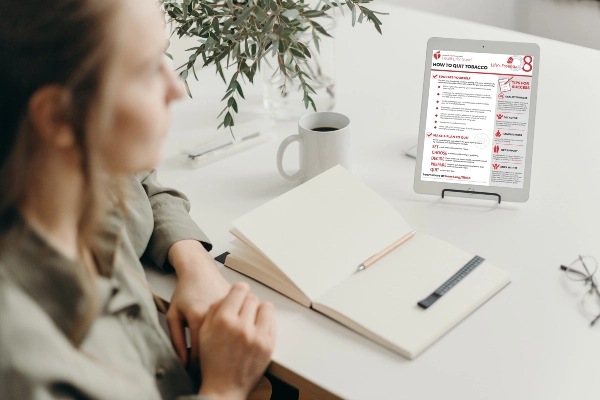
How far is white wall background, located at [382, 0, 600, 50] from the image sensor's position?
315 cm

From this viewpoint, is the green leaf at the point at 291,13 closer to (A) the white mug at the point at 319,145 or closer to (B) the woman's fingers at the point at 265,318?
(A) the white mug at the point at 319,145

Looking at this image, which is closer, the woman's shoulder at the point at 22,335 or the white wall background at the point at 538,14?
the woman's shoulder at the point at 22,335

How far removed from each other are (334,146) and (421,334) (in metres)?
0.45

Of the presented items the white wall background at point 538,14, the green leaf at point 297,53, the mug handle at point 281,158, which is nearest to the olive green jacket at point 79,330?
the mug handle at point 281,158

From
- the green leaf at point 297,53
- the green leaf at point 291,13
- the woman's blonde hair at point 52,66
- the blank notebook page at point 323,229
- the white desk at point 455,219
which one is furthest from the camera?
the green leaf at point 297,53

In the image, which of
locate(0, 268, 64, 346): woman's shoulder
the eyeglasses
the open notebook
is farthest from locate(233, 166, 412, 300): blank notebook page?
locate(0, 268, 64, 346): woman's shoulder

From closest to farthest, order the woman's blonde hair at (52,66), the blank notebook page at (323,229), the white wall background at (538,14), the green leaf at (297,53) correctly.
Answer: the woman's blonde hair at (52,66) < the blank notebook page at (323,229) < the green leaf at (297,53) < the white wall background at (538,14)

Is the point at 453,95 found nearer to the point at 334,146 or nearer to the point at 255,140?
the point at 334,146

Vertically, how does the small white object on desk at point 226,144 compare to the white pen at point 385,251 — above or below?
above

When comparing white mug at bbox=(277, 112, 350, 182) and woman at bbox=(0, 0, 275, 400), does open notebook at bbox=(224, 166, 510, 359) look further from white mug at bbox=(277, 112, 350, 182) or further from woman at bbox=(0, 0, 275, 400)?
woman at bbox=(0, 0, 275, 400)

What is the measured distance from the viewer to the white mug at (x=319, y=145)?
4.05 feet

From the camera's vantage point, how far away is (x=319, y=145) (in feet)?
4.06

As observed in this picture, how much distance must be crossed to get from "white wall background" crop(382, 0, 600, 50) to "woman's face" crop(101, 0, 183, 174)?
8.55ft

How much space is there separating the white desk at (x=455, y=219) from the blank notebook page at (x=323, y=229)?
56 mm
